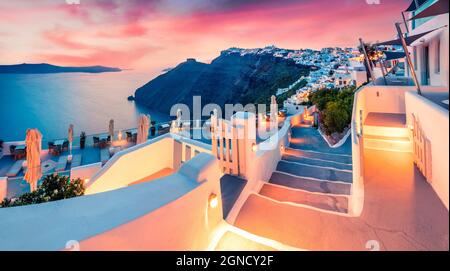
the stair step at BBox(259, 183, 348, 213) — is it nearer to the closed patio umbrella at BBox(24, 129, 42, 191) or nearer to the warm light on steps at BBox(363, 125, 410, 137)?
the warm light on steps at BBox(363, 125, 410, 137)

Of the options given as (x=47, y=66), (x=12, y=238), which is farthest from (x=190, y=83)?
(x=12, y=238)

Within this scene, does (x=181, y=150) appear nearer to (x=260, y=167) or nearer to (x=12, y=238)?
(x=260, y=167)

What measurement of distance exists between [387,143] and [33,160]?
713cm

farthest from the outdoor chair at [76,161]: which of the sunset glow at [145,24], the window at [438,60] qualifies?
the window at [438,60]

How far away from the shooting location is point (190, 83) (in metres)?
63.0

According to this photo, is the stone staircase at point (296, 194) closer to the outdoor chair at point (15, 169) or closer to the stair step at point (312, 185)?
the stair step at point (312, 185)

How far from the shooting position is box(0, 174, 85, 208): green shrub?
135 inches

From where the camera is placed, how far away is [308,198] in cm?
447

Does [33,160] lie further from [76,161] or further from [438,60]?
[438,60]

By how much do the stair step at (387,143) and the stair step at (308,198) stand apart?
3.54ft

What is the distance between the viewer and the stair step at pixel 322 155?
23.9ft

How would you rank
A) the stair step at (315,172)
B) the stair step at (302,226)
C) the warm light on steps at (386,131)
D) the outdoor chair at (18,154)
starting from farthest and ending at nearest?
1. the outdoor chair at (18,154)
2. the stair step at (315,172)
3. the warm light on steps at (386,131)
4. the stair step at (302,226)

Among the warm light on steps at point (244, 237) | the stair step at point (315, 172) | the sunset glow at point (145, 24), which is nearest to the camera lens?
the warm light on steps at point (244, 237)
